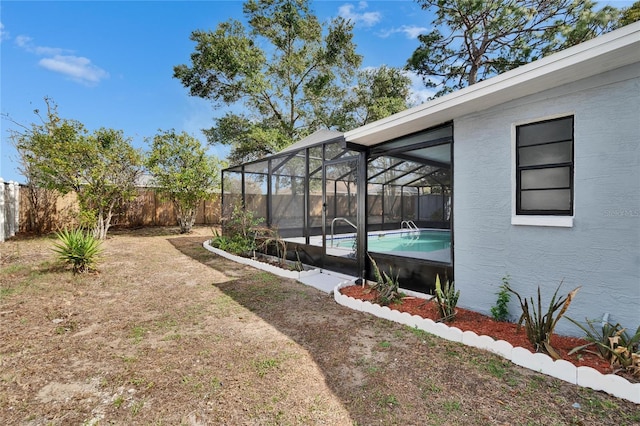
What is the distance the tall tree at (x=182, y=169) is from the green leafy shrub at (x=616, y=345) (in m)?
12.5

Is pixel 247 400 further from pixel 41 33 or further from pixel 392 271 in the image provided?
pixel 41 33

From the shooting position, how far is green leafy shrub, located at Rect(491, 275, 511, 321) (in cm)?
337

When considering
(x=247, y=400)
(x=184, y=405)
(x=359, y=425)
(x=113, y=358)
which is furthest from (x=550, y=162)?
(x=113, y=358)

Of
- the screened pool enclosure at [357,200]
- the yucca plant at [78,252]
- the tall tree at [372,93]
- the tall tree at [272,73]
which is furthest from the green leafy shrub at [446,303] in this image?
the tall tree at [372,93]

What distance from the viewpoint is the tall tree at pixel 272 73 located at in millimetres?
14133

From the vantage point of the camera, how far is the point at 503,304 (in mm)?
3369

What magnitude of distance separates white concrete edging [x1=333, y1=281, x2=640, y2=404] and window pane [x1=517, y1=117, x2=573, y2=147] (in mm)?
2253

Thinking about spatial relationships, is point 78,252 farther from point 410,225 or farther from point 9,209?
point 410,225

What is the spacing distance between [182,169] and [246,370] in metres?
11.3

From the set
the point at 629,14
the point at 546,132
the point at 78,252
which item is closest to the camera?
the point at 546,132

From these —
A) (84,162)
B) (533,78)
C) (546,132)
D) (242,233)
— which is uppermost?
(84,162)

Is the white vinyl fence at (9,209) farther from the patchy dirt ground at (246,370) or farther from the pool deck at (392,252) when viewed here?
the pool deck at (392,252)

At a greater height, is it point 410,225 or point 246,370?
point 410,225

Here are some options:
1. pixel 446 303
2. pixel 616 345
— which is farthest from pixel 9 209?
pixel 616 345
